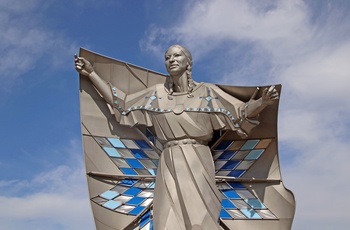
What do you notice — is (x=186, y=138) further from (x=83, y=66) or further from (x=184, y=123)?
(x=83, y=66)

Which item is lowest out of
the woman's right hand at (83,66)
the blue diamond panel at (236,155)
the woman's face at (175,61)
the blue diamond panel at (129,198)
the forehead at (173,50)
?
the blue diamond panel at (129,198)

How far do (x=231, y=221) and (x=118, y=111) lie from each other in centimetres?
347

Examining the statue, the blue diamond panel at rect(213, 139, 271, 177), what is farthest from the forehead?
the blue diamond panel at rect(213, 139, 271, 177)

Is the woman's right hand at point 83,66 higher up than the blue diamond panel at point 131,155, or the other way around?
the woman's right hand at point 83,66

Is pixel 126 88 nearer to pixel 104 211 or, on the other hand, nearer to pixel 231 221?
pixel 104 211

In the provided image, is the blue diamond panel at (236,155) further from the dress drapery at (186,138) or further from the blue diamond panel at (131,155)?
the blue diamond panel at (131,155)

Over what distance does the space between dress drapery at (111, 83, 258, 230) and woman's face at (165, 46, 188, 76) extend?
50cm

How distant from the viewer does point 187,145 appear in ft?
33.9

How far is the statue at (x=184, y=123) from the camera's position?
9883 mm

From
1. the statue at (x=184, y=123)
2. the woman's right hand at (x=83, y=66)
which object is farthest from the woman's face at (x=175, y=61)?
the woman's right hand at (x=83, y=66)

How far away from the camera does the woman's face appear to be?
1068 centimetres

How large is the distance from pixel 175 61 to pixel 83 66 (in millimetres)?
2099

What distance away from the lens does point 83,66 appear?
1114 cm

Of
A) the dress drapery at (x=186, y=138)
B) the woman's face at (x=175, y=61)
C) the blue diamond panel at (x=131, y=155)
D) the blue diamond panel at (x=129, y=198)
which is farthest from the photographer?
the blue diamond panel at (x=131, y=155)
